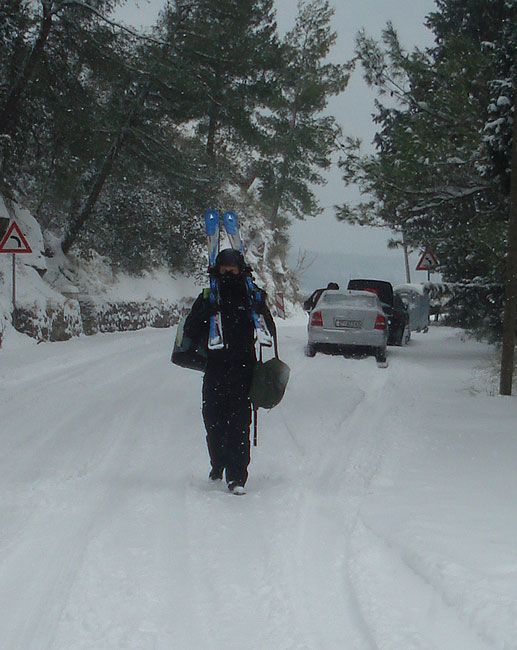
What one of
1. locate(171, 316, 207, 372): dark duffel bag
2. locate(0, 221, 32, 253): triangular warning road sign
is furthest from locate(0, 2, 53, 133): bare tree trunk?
locate(171, 316, 207, 372): dark duffel bag

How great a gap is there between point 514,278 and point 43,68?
11.0m

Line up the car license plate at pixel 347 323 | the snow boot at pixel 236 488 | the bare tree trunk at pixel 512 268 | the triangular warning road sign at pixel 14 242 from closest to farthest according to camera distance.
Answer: the snow boot at pixel 236 488 → the bare tree trunk at pixel 512 268 → the triangular warning road sign at pixel 14 242 → the car license plate at pixel 347 323

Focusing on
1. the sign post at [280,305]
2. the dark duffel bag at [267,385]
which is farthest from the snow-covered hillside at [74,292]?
the dark duffel bag at [267,385]

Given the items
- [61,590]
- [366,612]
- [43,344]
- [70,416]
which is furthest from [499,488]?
[43,344]

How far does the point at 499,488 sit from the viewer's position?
5926mm

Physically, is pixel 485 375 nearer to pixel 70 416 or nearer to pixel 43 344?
pixel 70 416

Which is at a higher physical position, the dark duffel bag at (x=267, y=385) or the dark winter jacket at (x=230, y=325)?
the dark winter jacket at (x=230, y=325)

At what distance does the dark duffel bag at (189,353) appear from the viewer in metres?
6.17

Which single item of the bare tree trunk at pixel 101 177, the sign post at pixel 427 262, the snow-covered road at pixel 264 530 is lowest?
the snow-covered road at pixel 264 530

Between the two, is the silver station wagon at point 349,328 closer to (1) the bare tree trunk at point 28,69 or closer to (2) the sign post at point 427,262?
(2) the sign post at point 427,262

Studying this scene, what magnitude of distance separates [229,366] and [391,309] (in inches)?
588

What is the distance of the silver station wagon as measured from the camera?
1642cm

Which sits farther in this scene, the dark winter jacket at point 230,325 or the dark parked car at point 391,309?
the dark parked car at point 391,309

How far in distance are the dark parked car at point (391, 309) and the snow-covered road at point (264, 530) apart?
10371 millimetres
